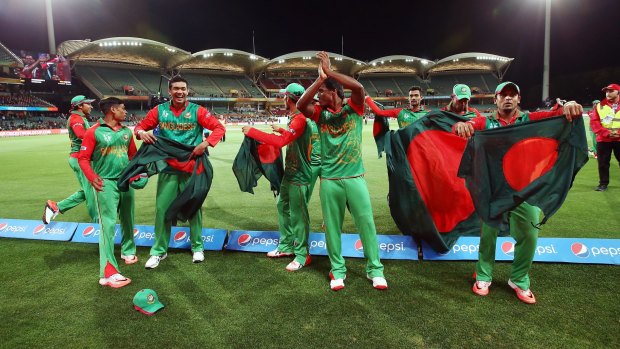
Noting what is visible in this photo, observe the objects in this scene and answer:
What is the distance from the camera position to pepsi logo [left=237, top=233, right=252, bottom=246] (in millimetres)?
4801

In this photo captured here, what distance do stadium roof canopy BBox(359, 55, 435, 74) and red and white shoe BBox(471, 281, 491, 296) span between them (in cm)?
6767

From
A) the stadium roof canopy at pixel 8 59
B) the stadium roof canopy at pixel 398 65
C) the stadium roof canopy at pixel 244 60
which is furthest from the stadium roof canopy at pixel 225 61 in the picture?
the stadium roof canopy at pixel 398 65

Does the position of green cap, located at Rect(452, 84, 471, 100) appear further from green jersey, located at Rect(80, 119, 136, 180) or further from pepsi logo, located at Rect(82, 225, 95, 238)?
pepsi logo, located at Rect(82, 225, 95, 238)

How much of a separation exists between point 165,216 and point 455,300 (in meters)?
3.30

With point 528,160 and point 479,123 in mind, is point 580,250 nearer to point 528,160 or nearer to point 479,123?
point 528,160

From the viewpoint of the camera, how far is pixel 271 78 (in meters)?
72.9

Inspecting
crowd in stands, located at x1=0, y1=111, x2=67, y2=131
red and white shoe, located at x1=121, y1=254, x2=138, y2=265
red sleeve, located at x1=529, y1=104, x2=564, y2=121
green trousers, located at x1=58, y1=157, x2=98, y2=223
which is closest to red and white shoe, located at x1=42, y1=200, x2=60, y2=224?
green trousers, located at x1=58, y1=157, x2=98, y2=223

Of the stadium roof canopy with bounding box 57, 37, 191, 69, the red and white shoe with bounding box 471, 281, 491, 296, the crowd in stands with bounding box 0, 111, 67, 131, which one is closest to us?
the red and white shoe with bounding box 471, 281, 491, 296

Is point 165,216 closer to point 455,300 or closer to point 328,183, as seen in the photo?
point 328,183

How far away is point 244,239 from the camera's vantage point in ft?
15.9

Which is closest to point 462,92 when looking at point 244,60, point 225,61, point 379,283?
point 379,283

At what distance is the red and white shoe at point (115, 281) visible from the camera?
3.75m

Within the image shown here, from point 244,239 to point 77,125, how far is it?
11.7 feet

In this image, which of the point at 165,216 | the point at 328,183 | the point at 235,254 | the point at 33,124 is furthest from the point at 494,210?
the point at 33,124
